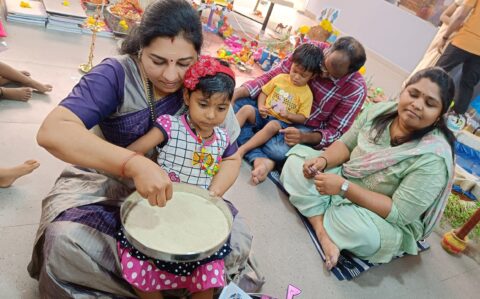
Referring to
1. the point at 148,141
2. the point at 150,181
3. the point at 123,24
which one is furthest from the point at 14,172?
the point at 123,24

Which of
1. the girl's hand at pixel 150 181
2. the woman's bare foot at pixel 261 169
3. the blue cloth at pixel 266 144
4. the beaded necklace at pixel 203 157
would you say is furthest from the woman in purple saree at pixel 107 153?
the blue cloth at pixel 266 144

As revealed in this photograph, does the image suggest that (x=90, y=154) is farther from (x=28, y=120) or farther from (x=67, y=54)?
(x=67, y=54)

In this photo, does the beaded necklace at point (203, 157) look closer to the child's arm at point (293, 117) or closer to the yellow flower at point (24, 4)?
the child's arm at point (293, 117)

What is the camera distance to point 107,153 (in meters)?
1.01

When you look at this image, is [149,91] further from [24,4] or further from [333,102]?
[24,4]

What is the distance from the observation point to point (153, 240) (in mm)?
961

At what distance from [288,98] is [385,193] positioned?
3.02 feet

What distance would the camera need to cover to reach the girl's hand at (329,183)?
6.20ft

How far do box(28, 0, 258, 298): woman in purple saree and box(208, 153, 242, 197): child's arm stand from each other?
0.55ft

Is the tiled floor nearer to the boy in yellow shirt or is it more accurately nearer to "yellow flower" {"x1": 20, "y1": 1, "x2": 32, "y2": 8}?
the boy in yellow shirt

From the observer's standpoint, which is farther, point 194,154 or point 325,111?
point 325,111

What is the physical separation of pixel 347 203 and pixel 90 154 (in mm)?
1439

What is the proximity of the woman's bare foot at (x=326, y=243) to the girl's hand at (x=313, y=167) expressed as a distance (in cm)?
25

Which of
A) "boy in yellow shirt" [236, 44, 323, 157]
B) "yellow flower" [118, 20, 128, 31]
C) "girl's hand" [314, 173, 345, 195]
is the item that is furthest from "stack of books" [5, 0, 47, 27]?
"girl's hand" [314, 173, 345, 195]
